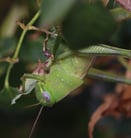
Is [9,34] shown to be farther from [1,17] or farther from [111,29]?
[111,29]

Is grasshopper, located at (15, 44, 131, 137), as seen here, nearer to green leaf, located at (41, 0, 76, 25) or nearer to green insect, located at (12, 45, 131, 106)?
green insect, located at (12, 45, 131, 106)

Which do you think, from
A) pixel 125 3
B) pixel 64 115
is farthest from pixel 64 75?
pixel 64 115

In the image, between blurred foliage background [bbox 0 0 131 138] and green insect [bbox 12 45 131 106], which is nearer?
green insect [bbox 12 45 131 106]

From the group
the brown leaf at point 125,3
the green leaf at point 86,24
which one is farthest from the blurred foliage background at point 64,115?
the green leaf at point 86,24

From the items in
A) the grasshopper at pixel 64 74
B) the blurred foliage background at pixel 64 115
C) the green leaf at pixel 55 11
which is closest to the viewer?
the green leaf at pixel 55 11

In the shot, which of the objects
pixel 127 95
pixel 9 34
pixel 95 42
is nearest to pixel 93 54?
pixel 95 42

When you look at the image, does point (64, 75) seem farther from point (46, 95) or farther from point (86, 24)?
point (86, 24)

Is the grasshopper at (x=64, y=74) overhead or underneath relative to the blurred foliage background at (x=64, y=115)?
overhead

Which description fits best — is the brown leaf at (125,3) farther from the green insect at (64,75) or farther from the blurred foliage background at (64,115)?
the blurred foliage background at (64,115)

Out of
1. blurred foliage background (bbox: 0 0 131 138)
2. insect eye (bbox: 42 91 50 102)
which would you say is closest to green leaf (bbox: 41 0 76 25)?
insect eye (bbox: 42 91 50 102)
